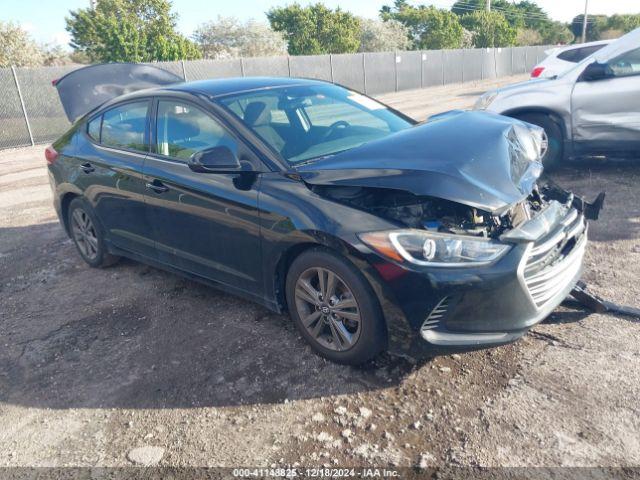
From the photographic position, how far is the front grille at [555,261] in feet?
9.87

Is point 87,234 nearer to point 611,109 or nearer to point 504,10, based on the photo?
point 611,109

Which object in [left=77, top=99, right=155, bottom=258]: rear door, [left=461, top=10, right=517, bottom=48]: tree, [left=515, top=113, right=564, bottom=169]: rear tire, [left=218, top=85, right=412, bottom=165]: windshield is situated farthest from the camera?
[left=461, top=10, right=517, bottom=48]: tree

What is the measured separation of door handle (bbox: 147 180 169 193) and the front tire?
4.22ft

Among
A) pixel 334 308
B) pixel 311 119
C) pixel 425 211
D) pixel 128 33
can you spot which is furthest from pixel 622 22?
pixel 334 308

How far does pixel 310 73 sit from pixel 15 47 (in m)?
A: 17.1

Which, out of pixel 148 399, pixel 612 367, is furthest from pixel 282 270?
pixel 612 367

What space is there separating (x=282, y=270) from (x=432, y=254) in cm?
105

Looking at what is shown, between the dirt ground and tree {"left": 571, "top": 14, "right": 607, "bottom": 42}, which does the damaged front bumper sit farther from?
tree {"left": 571, "top": 14, "right": 607, "bottom": 42}

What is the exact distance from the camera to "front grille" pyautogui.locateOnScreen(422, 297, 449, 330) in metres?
2.91

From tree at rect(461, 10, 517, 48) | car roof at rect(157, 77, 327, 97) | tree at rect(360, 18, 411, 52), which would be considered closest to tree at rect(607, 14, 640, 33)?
tree at rect(461, 10, 517, 48)

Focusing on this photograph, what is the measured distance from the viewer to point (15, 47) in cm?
3006

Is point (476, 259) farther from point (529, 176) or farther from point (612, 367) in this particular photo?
point (612, 367)

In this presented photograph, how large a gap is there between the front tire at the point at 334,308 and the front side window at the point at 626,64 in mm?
5479

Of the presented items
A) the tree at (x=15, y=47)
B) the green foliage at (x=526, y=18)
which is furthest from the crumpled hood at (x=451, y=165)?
the green foliage at (x=526, y=18)
